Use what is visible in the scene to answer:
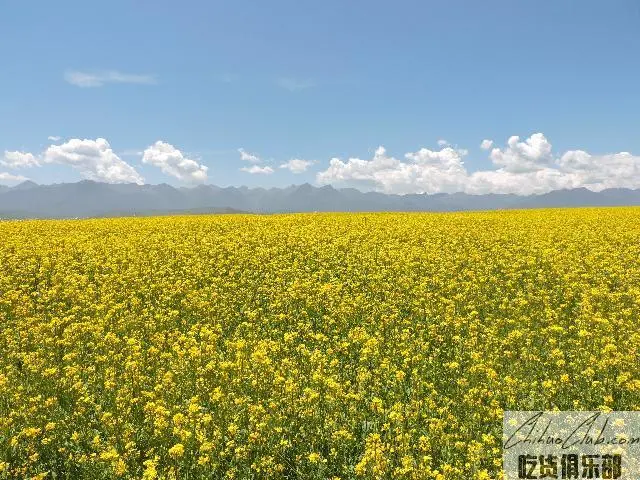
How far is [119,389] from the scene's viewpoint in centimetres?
815

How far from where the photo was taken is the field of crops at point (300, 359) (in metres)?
6.64

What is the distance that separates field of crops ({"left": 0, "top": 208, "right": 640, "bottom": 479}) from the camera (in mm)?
6637

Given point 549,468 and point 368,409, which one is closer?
point 549,468

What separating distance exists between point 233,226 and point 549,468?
88.6 ft

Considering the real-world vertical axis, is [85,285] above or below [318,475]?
above

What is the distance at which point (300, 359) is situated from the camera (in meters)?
9.42

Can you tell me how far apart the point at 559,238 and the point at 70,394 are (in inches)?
904

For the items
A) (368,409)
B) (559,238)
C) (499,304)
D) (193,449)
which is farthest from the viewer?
(559,238)

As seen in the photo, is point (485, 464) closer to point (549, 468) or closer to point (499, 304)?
point (549, 468)

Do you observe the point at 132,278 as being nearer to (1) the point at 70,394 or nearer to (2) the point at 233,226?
(1) the point at 70,394

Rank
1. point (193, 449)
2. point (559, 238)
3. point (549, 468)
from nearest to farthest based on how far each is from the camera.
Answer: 1. point (549, 468)
2. point (193, 449)
3. point (559, 238)

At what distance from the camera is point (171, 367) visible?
8977mm

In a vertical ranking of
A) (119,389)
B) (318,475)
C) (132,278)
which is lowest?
(318,475)

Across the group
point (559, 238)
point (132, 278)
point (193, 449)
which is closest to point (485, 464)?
point (193, 449)
